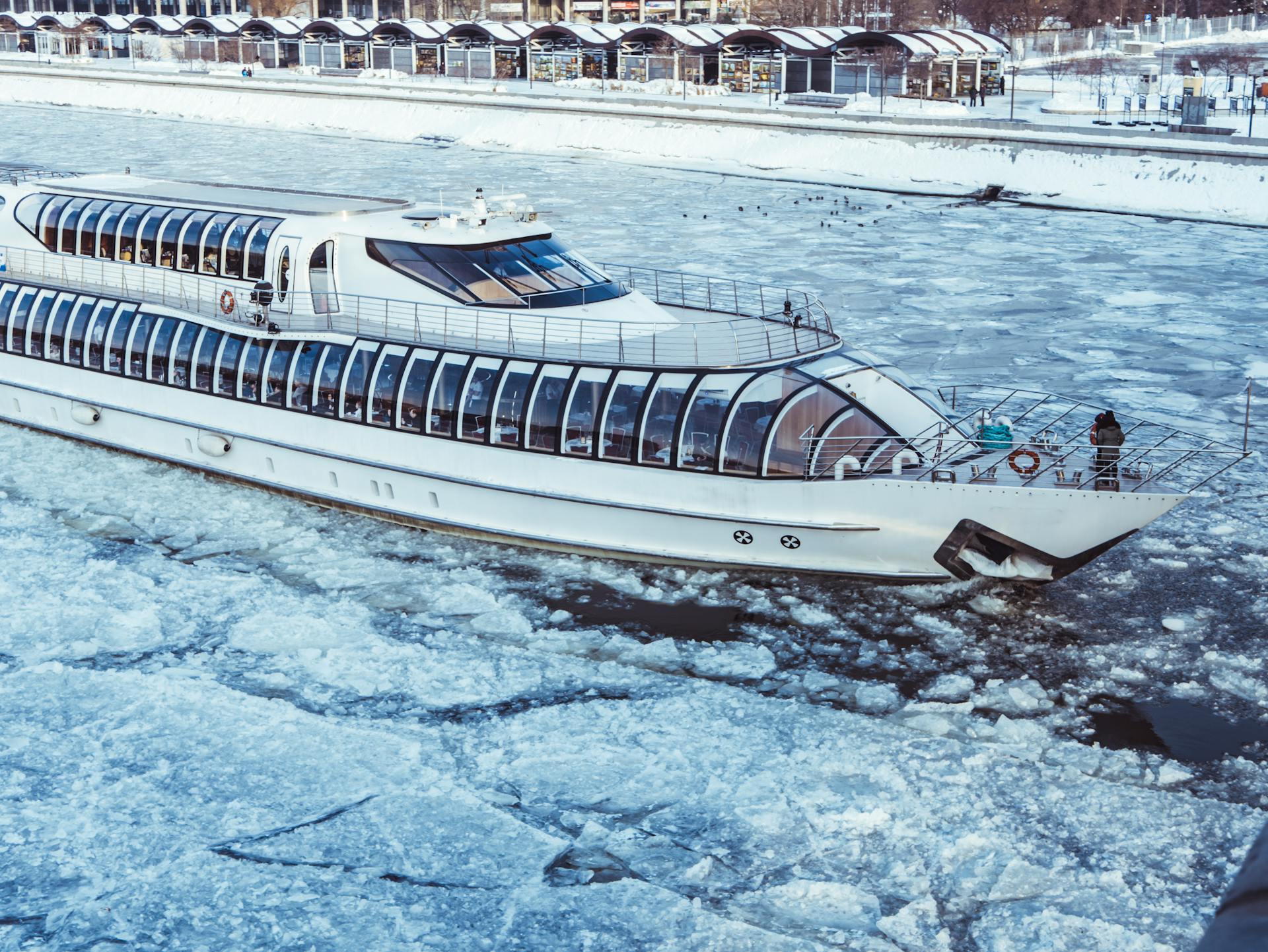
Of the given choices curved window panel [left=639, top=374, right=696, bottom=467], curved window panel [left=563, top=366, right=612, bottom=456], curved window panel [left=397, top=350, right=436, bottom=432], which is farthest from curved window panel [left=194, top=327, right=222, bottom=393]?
curved window panel [left=639, top=374, right=696, bottom=467]

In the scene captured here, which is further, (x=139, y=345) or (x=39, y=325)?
(x=39, y=325)

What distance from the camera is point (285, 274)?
25.2 meters

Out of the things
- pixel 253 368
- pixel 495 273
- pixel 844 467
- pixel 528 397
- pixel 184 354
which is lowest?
pixel 844 467

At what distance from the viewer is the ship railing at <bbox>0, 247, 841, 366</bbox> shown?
2189 cm

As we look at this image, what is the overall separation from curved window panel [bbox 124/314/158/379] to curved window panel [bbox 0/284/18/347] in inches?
148

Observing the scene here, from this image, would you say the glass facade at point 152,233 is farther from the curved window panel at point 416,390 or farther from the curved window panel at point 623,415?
the curved window panel at point 623,415

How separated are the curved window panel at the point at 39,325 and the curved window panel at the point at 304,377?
22.4ft

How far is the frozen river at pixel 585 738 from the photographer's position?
43.8ft

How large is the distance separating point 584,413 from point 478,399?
180 cm

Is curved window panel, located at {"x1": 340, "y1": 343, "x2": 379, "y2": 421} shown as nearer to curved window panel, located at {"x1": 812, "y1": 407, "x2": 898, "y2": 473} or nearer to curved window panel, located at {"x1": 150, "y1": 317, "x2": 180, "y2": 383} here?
curved window panel, located at {"x1": 150, "y1": 317, "x2": 180, "y2": 383}

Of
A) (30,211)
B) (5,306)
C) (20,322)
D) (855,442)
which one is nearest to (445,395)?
(855,442)

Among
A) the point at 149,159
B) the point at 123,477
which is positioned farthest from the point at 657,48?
the point at 123,477

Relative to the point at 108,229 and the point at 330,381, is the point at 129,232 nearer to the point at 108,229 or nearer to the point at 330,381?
the point at 108,229

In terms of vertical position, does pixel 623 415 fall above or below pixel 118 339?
below
